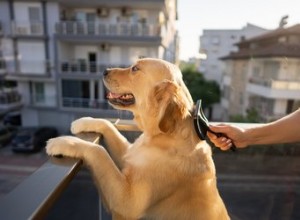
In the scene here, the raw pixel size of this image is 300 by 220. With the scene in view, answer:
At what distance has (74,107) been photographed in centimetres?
762

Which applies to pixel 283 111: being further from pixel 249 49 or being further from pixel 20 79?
pixel 20 79

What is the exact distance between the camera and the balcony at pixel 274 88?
6.16m

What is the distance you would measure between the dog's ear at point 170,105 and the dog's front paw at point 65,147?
27 centimetres

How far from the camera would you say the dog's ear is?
35.6 inches

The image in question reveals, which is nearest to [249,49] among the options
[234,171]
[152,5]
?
[152,5]

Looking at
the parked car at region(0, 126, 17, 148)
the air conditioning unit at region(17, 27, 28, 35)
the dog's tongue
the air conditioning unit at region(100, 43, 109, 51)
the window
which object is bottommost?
the parked car at region(0, 126, 17, 148)

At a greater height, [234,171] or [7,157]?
[234,171]

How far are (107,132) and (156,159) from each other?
248mm

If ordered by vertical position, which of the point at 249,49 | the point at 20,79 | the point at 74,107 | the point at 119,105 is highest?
the point at 249,49

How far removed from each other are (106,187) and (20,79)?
8.38 m

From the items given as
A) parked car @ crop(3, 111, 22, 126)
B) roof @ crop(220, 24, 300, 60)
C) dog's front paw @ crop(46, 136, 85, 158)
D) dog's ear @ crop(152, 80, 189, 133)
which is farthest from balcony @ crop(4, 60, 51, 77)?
dog's front paw @ crop(46, 136, 85, 158)

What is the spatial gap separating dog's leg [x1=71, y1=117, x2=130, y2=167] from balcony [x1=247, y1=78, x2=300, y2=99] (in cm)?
523

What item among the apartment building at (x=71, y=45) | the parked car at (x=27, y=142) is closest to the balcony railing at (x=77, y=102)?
the apartment building at (x=71, y=45)

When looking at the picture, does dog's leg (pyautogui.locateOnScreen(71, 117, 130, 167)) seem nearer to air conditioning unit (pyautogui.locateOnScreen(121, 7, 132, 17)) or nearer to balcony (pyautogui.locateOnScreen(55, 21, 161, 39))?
balcony (pyautogui.locateOnScreen(55, 21, 161, 39))
